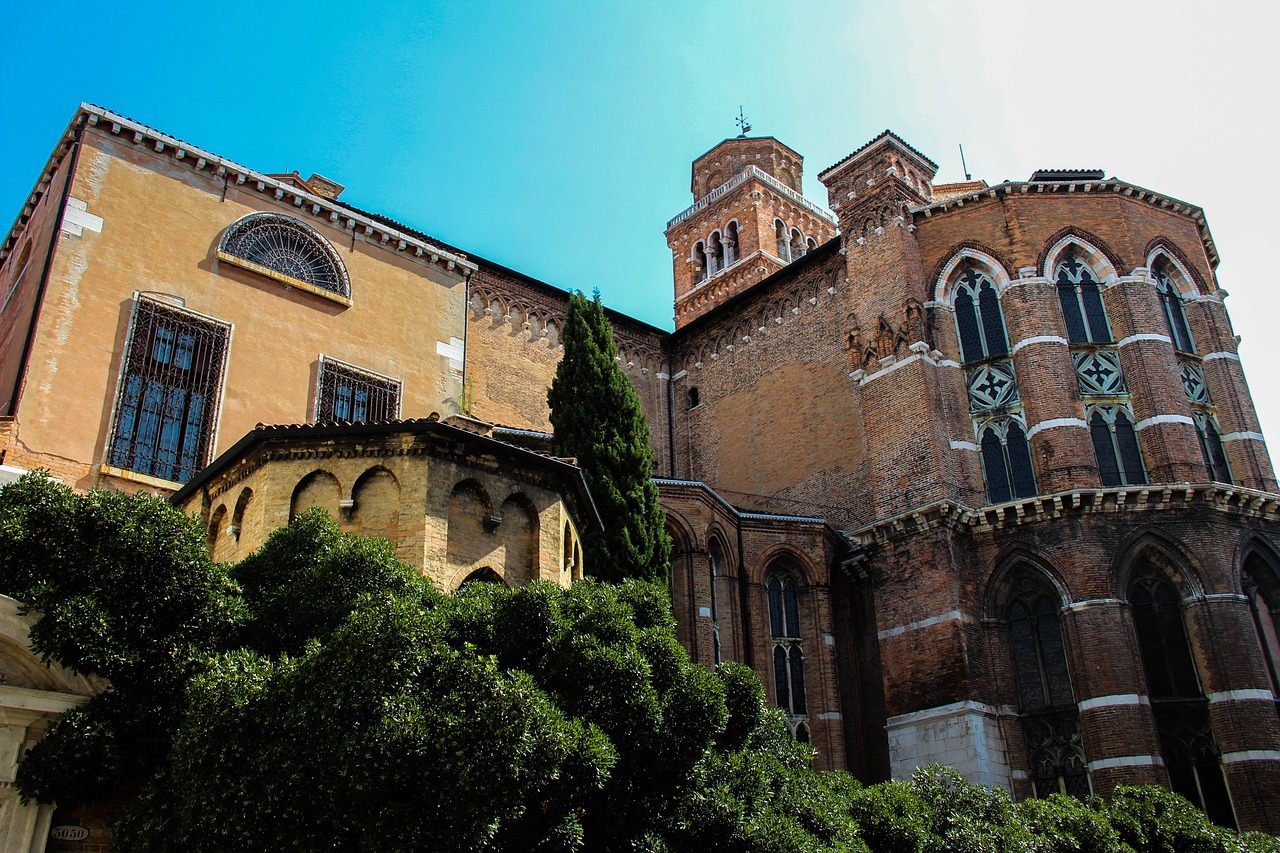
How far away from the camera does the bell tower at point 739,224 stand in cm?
4231

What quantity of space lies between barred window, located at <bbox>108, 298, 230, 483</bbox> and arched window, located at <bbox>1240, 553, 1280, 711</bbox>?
19.1m

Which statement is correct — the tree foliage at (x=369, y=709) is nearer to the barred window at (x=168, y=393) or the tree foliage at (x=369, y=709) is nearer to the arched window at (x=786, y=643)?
the barred window at (x=168, y=393)

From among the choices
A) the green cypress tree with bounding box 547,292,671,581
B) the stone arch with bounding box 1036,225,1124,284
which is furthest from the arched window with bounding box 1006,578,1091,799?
the green cypress tree with bounding box 547,292,671,581

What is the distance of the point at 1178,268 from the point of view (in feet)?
83.3

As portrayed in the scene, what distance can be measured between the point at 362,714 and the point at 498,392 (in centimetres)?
1704

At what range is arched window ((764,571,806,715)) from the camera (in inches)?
907

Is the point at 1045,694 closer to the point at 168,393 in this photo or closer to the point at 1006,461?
the point at 1006,461

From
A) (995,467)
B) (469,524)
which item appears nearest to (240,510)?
(469,524)

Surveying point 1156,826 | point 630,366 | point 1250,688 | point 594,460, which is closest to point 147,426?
point 594,460

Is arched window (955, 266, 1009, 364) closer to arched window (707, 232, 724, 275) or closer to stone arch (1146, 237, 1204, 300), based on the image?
stone arch (1146, 237, 1204, 300)

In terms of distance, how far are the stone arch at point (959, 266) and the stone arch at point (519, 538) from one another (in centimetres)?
1309

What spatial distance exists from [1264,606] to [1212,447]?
348cm

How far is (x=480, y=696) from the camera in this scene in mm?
10039

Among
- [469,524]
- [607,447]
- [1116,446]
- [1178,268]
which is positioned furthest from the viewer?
[1178,268]
